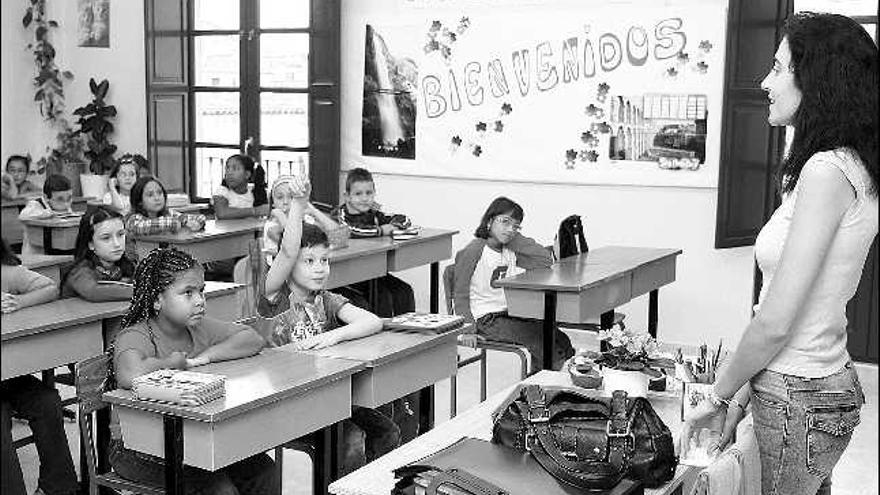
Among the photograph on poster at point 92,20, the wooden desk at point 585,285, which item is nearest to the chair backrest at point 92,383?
the photograph on poster at point 92,20

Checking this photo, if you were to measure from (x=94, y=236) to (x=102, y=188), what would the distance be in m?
1.85

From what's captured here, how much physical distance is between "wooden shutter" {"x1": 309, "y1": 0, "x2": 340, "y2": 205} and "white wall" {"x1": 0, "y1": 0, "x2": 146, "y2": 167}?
8.43ft

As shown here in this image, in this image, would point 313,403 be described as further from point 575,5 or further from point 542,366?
point 575,5

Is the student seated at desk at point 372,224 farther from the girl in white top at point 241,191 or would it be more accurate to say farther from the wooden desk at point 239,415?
the wooden desk at point 239,415

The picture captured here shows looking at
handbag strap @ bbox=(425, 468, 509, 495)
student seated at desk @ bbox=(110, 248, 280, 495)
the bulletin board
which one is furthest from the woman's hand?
the bulletin board

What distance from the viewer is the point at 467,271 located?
4699 millimetres

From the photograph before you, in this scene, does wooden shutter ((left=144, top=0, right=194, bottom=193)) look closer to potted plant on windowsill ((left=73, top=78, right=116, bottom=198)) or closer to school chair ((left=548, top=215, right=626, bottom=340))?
potted plant on windowsill ((left=73, top=78, right=116, bottom=198))

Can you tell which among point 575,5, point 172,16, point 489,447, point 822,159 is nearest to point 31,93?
point 489,447

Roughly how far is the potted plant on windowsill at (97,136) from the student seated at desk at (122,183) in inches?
1.5

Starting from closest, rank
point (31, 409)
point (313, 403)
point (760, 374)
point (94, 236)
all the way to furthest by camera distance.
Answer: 1. point (760, 374)
2. point (313, 403)
3. point (31, 409)
4. point (94, 236)

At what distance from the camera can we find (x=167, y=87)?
3.63 meters

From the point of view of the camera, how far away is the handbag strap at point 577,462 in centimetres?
181

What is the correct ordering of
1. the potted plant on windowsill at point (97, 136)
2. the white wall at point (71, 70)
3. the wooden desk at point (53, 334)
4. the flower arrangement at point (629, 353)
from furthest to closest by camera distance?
the wooden desk at point (53, 334) < the potted plant on windowsill at point (97, 136) < the flower arrangement at point (629, 353) < the white wall at point (71, 70)

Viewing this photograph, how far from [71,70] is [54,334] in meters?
1.26
